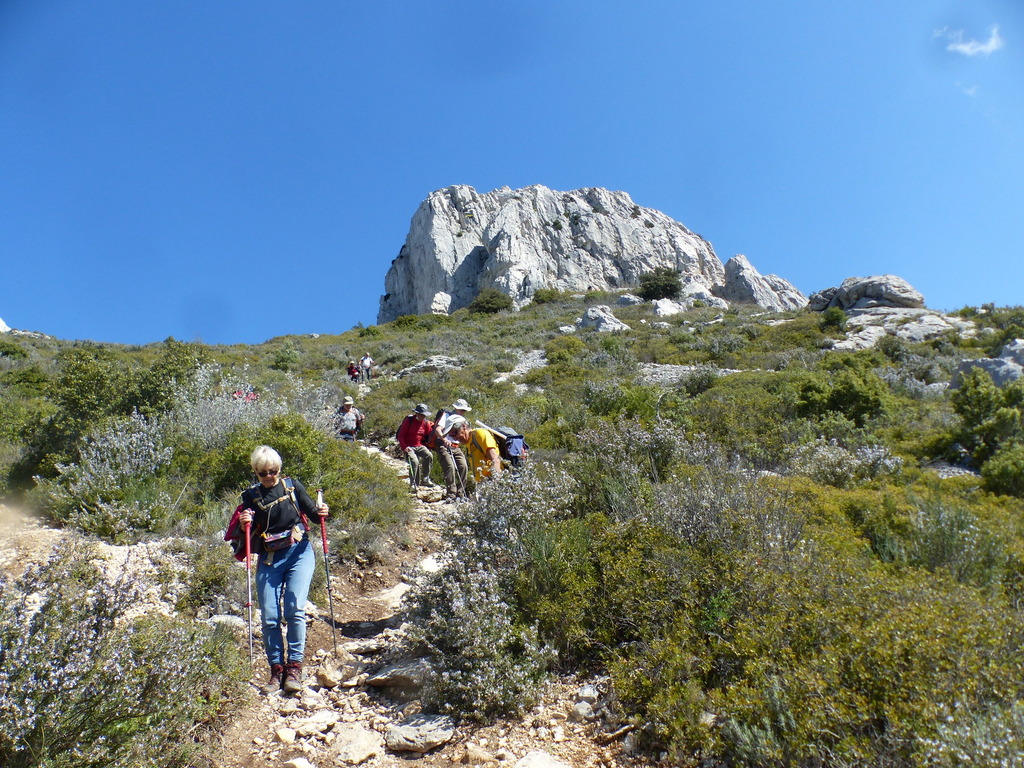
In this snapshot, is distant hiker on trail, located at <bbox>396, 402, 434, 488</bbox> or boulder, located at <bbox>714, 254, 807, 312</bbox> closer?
distant hiker on trail, located at <bbox>396, 402, 434, 488</bbox>

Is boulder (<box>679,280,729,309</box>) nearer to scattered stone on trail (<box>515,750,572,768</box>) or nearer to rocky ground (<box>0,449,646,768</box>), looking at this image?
rocky ground (<box>0,449,646,768</box>)

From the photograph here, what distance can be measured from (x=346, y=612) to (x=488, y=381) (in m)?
12.4

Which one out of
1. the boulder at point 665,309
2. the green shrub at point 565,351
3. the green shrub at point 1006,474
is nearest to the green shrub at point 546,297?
the boulder at point 665,309

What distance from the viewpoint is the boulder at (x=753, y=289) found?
55.5 meters

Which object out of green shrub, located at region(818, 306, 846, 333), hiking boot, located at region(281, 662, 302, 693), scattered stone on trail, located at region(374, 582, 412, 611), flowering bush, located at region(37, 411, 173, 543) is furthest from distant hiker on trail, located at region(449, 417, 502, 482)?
green shrub, located at region(818, 306, 846, 333)

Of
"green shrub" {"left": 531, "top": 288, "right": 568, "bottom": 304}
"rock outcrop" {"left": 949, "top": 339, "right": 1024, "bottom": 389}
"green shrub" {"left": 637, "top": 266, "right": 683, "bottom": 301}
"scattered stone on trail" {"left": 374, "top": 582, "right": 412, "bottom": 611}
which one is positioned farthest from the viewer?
"green shrub" {"left": 531, "top": 288, "right": 568, "bottom": 304}

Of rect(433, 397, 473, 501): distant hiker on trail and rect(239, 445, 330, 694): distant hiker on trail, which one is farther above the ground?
rect(433, 397, 473, 501): distant hiker on trail

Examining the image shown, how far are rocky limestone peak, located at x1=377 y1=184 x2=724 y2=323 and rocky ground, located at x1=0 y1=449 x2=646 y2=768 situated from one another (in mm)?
52179

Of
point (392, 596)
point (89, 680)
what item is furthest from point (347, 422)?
point (89, 680)

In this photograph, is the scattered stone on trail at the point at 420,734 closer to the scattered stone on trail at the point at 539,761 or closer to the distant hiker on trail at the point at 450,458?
the scattered stone on trail at the point at 539,761

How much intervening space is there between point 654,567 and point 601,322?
26.6 meters

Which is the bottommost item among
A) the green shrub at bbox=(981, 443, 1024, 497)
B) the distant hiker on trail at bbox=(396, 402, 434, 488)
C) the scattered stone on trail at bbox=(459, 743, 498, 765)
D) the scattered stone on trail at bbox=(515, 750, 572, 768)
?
the scattered stone on trail at bbox=(515, 750, 572, 768)

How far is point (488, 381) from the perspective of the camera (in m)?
17.5

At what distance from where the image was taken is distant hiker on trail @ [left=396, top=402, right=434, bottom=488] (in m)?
9.55
